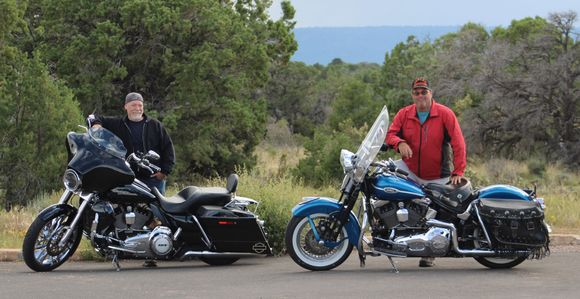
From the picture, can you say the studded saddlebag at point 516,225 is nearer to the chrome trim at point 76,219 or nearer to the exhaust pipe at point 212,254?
the exhaust pipe at point 212,254

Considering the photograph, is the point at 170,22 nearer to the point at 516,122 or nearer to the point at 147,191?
the point at 516,122

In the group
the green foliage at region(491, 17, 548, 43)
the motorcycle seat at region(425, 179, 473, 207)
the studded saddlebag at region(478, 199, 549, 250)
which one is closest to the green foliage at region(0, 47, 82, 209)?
the motorcycle seat at region(425, 179, 473, 207)

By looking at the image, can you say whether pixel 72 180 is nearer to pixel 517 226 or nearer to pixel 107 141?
pixel 107 141

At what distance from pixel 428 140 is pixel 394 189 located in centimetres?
73

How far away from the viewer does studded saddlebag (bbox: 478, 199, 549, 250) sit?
10133mm

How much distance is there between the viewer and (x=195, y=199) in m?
10.8

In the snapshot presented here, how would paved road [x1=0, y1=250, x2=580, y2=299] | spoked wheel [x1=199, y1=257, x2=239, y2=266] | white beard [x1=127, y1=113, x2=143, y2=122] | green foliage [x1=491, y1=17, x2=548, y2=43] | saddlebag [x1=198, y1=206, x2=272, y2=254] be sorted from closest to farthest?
1. paved road [x1=0, y1=250, x2=580, y2=299]
2. saddlebag [x1=198, y1=206, x2=272, y2=254]
3. spoked wheel [x1=199, y1=257, x2=239, y2=266]
4. white beard [x1=127, y1=113, x2=143, y2=122]
5. green foliage [x1=491, y1=17, x2=548, y2=43]

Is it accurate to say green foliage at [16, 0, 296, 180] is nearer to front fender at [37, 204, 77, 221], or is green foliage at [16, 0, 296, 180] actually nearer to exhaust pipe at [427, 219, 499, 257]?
front fender at [37, 204, 77, 221]

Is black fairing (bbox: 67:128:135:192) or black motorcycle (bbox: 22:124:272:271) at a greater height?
black fairing (bbox: 67:128:135:192)

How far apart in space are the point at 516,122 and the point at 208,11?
1194 cm

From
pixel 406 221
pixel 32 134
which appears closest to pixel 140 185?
pixel 406 221

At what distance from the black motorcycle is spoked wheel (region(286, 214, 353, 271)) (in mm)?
723

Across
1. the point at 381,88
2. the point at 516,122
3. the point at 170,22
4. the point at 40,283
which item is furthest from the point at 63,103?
the point at 381,88

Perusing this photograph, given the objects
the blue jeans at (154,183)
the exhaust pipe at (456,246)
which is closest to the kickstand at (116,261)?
the blue jeans at (154,183)
